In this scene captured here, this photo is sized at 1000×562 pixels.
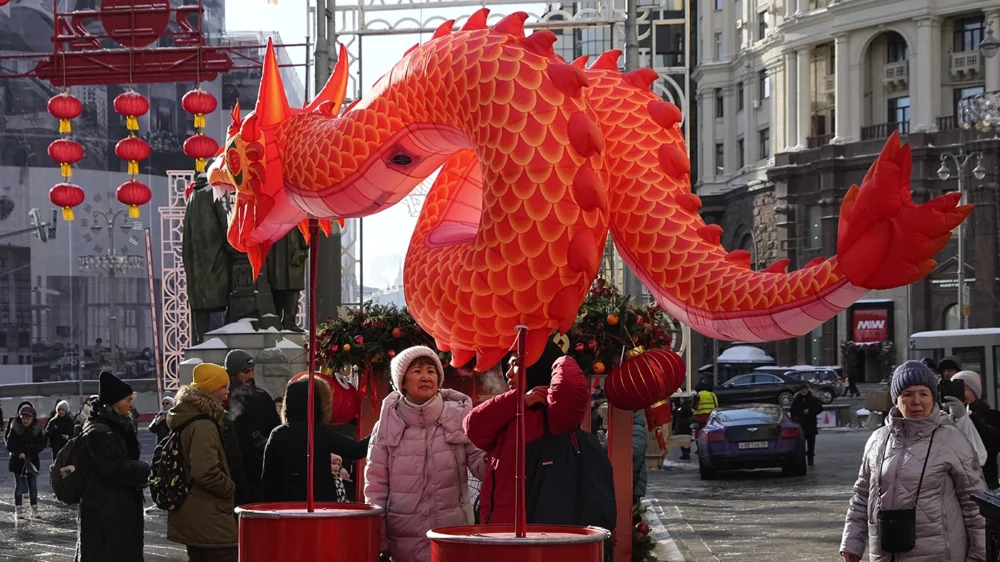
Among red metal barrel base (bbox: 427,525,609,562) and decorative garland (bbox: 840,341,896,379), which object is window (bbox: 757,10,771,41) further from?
red metal barrel base (bbox: 427,525,609,562)

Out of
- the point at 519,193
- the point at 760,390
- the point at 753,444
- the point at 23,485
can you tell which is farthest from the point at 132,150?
the point at 760,390

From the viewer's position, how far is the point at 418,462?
6.96 meters

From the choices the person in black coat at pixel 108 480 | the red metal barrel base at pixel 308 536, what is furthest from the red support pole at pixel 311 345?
the person in black coat at pixel 108 480

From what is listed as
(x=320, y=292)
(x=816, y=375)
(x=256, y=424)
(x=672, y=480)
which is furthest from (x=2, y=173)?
(x=256, y=424)

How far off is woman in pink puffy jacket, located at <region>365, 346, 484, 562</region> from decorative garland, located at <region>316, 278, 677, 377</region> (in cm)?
104

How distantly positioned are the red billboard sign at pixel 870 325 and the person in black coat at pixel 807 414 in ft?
96.9

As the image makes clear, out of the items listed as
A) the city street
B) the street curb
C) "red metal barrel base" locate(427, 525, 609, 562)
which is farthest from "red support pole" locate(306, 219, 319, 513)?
the city street

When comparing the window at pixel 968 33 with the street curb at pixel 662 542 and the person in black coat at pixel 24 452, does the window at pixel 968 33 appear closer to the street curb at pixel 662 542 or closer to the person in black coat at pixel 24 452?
the street curb at pixel 662 542

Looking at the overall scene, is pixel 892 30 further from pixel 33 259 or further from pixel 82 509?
pixel 82 509

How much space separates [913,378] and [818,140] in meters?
53.1

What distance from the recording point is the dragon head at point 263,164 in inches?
255

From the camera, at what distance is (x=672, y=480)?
23.8 m

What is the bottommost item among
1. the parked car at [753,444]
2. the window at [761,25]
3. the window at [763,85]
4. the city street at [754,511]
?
the city street at [754,511]

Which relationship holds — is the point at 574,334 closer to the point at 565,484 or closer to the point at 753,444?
the point at 565,484
